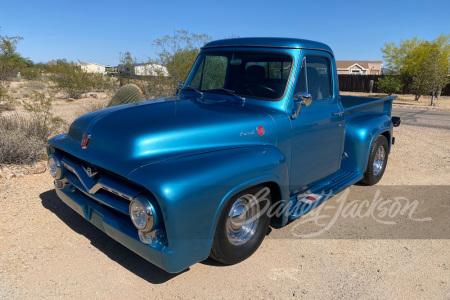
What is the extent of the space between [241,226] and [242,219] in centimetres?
8

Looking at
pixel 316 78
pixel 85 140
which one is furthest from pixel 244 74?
pixel 85 140

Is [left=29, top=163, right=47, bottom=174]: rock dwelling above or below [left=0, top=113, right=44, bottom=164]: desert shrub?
below

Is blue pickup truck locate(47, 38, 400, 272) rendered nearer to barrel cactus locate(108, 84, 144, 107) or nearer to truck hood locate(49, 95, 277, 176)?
truck hood locate(49, 95, 277, 176)

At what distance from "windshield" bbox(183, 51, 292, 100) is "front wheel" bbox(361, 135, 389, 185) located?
2.16 metres

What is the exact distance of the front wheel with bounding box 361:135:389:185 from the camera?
4966mm

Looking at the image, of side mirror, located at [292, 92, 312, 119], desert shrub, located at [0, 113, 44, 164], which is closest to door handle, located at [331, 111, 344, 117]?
side mirror, located at [292, 92, 312, 119]

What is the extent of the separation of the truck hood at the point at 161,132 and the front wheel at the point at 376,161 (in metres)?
2.41

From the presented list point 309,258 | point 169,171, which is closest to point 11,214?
point 169,171

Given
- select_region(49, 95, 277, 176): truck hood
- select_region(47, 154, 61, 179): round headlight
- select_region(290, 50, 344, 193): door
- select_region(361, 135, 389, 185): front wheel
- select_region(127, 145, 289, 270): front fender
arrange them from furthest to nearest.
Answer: select_region(361, 135, 389, 185): front wheel < select_region(290, 50, 344, 193): door < select_region(47, 154, 61, 179): round headlight < select_region(49, 95, 277, 176): truck hood < select_region(127, 145, 289, 270): front fender

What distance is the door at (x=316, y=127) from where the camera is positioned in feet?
11.8

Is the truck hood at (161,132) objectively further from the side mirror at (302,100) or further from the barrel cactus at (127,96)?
the barrel cactus at (127,96)

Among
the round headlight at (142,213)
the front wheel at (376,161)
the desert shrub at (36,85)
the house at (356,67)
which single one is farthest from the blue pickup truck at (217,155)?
the house at (356,67)

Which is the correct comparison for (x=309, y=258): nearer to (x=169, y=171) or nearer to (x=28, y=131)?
(x=169, y=171)

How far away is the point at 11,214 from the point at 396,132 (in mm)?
9272
